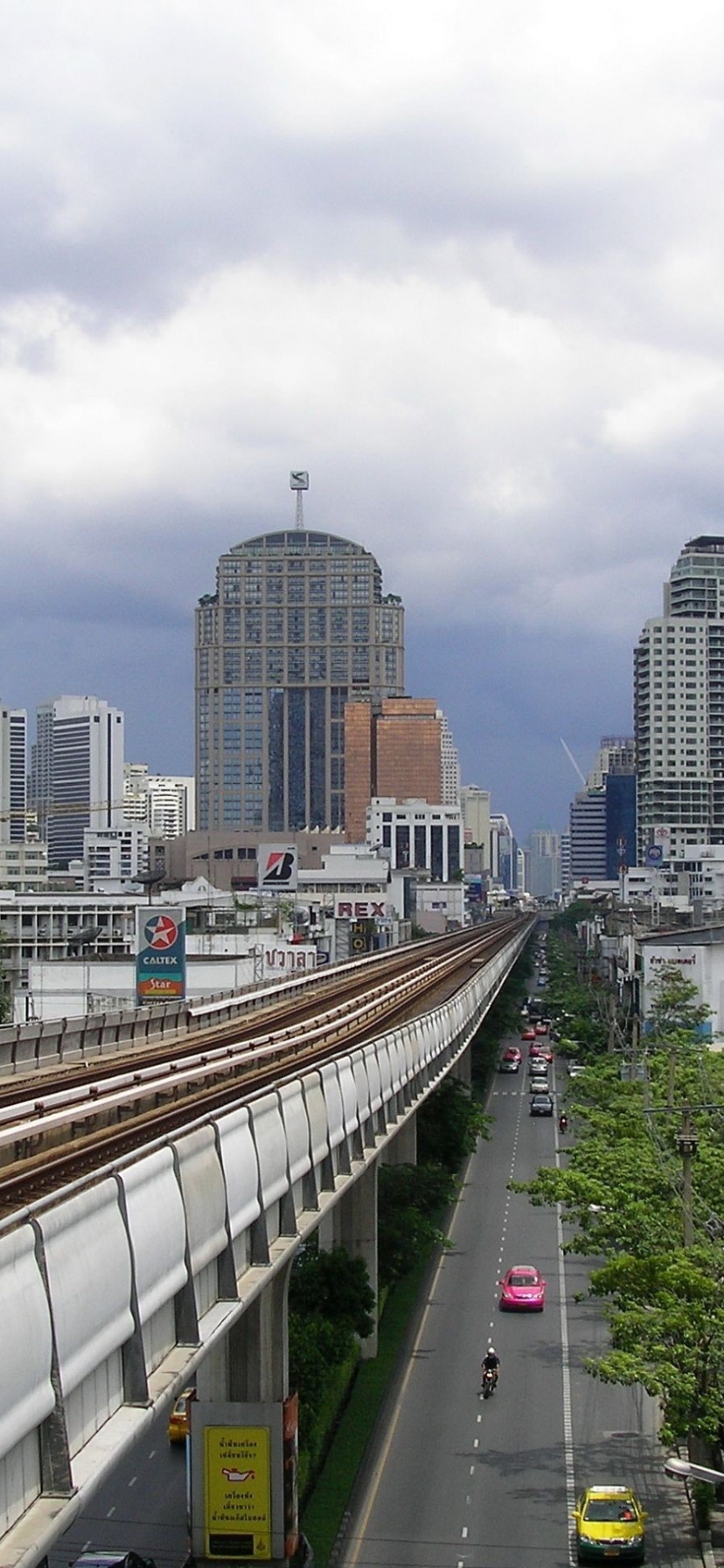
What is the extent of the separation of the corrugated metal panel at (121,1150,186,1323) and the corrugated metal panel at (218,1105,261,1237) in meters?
2.48

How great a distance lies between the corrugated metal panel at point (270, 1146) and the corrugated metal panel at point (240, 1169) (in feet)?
1.29

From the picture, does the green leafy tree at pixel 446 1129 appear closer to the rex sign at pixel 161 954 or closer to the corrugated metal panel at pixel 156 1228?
the rex sign at pixel 161 954

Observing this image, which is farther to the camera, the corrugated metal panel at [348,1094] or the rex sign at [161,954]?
the rex sign at [161,954]

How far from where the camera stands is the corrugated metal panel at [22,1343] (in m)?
11.4

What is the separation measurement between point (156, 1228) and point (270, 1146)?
21.1ft

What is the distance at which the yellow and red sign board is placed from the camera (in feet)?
90.4

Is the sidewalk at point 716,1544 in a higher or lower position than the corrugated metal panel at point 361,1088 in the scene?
lower

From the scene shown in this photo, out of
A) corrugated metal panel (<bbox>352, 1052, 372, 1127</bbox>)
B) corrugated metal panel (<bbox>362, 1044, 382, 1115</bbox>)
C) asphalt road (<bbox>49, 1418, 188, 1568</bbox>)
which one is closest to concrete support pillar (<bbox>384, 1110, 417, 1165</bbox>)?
asphalt road (<bbox>49, 1418, 188, 1568</bbox>)

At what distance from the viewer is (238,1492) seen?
2800 cm

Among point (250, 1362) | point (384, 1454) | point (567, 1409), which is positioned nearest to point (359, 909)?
point (567, 1409)

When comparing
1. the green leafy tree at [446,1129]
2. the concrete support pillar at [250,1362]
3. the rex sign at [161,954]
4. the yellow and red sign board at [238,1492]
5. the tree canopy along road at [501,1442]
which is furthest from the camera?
the rex sign at [161,954]

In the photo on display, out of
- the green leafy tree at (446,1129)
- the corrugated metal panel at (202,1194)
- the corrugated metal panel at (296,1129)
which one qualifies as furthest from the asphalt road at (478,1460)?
the corrugated metal panel at (202,1194)

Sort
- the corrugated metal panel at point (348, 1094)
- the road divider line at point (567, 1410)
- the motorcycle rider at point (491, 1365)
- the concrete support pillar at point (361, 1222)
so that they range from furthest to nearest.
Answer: the concrete support pillar at point (361, 1222) < the motorcycle rider at point (491, 1365) < the road divider line at point (567, 1410) < the corrugated metal panel at point (348, 1094)

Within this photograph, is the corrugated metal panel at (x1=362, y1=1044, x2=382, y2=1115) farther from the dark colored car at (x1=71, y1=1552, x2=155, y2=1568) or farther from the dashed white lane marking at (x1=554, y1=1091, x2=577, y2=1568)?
the dark colored car at (x1=71, y1=1552, x2=155, y2=1568)
